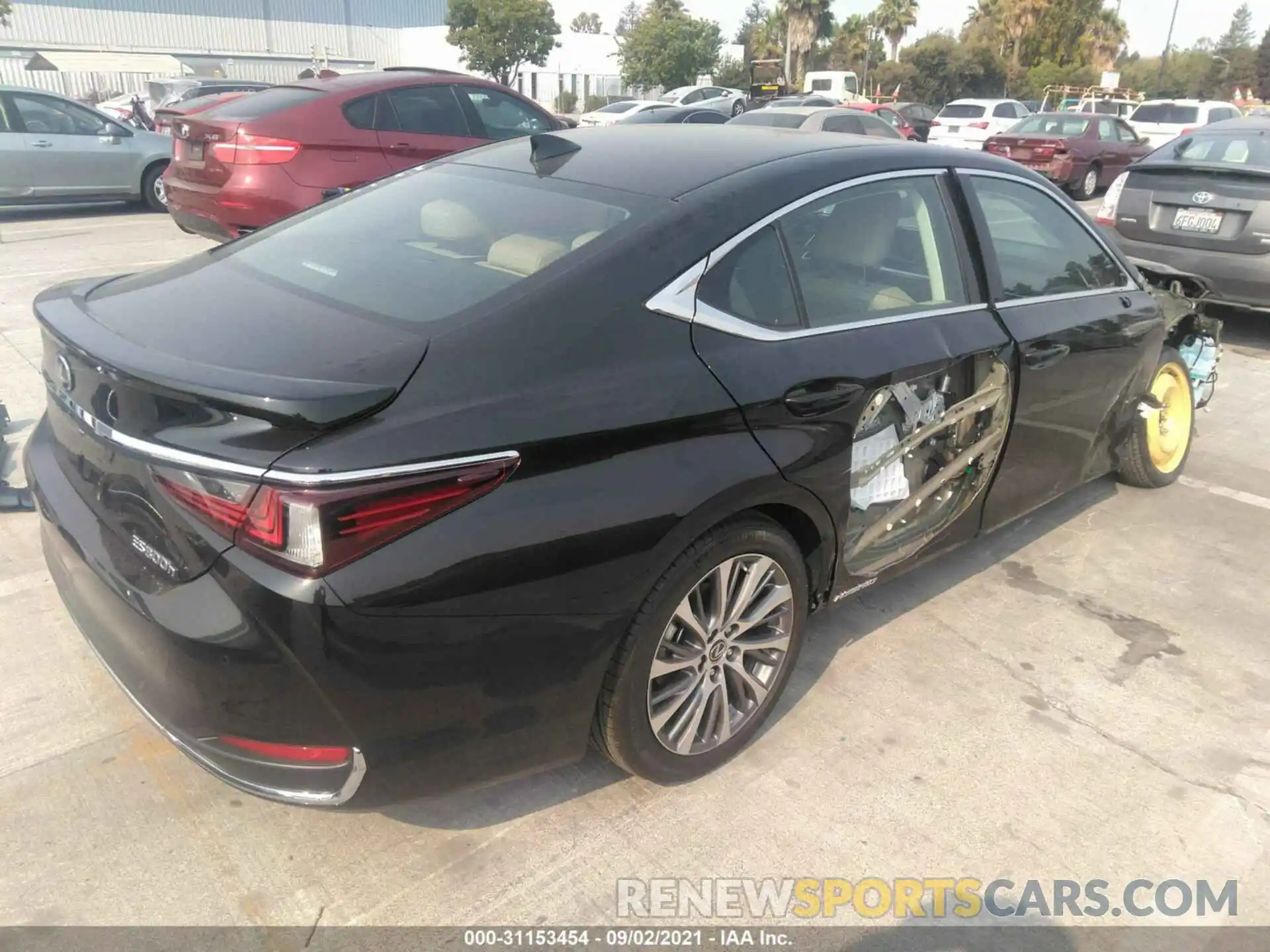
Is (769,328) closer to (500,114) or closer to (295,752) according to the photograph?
(295,752)

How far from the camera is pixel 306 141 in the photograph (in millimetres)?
7586

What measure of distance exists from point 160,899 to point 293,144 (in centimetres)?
658

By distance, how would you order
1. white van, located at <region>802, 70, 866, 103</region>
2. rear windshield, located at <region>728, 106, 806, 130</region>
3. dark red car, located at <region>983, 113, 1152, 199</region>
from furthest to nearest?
white van, located at <region>802, 70, 866, 103</region>, dark red car, located at <region>983, 113, 1152, 199</region>, rear windshield, located at <region>728, 106, 806, 130</region>

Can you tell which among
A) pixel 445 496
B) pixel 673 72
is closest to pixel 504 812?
pixel 445 496

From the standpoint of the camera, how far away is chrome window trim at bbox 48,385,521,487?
1.83 m

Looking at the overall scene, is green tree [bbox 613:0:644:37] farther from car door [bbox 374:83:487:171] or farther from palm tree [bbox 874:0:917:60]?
car door [bbox 374:83:487:171]

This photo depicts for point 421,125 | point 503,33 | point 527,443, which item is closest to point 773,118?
point 421,125

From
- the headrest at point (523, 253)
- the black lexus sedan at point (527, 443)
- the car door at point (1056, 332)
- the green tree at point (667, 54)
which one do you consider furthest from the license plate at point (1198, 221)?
the green tree at point (667, 54)

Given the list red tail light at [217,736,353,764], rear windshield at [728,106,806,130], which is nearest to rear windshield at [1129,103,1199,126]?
rear windshield at [728,106,806,130]

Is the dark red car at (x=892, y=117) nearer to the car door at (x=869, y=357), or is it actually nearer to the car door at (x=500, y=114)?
the car door at (x=500, y=114)

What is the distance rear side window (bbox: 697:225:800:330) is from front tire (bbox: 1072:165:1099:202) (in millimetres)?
16185

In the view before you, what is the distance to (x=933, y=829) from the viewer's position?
2.56 m

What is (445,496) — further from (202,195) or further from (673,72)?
(673,72)

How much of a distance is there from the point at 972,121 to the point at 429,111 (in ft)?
56.3
